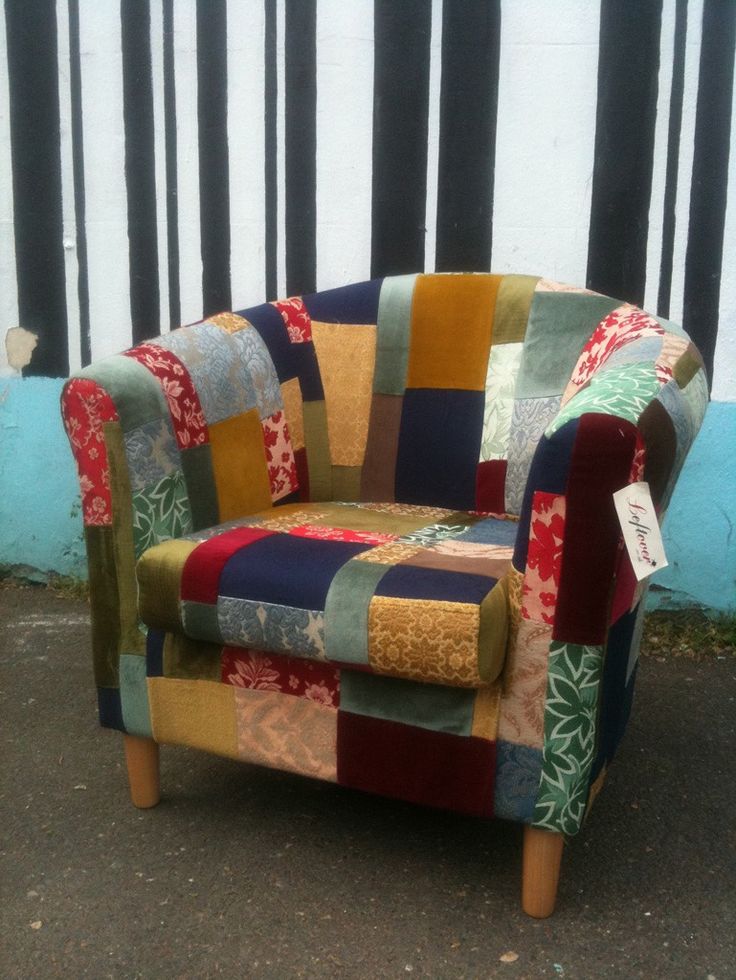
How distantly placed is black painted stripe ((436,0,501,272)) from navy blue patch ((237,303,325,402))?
2.09ft

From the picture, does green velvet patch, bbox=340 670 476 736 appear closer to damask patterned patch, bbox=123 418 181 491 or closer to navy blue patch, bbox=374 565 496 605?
navy blue patch, bbox=374 565 496 605

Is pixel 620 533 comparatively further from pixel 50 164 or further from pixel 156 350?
pixel 50 164

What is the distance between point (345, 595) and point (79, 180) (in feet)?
5.63

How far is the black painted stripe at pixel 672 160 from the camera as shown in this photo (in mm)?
2148

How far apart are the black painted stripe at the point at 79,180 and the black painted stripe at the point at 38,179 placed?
0.04 meters

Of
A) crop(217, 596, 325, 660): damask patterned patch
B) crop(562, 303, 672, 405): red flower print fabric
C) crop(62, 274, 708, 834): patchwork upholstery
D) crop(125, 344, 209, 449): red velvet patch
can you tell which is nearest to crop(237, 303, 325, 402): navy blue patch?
crop(62, 274, 708, 834): patchwork upholstery

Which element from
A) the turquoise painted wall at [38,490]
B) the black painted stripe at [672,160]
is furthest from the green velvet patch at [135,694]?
the black painted stripe at [672,160]

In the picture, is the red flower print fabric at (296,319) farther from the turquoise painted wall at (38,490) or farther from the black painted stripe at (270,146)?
the turquoise painted wall at (38,490)

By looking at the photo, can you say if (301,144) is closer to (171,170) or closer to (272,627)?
(171,170)

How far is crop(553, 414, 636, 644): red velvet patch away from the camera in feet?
3.76

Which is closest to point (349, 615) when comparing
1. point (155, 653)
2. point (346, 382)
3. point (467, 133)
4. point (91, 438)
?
point (155, 653)

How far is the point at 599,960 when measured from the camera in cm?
124

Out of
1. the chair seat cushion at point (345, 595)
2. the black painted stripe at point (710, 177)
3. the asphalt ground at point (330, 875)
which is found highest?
the black painted stripe at point (710, 177)

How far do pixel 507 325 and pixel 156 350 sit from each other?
633 mm
